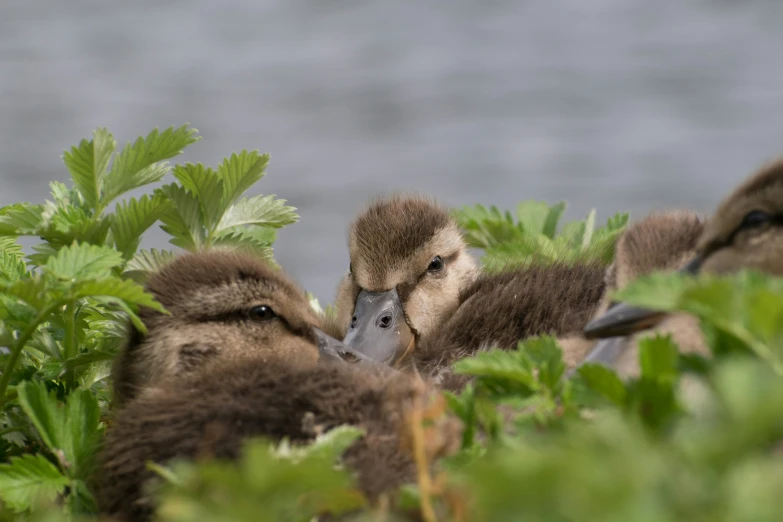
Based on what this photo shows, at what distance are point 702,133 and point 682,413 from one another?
45.1 ft

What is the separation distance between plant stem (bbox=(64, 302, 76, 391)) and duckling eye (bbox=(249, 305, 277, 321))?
57 cm

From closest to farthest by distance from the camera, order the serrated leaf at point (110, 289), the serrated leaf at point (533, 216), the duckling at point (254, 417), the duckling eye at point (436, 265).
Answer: the duckling at point (254, 417)
the serrated leaf at point (110, 289)
the serrated leaf at point (533, 216)
the duckling eye at point (436, 265)

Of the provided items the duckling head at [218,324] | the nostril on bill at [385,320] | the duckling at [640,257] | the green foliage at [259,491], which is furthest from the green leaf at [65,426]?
the nostril on bill at [385,320]

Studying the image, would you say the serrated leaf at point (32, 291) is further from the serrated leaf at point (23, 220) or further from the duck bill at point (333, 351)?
the duck bill at point (333, 351)

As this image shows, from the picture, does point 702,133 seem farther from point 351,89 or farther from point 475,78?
point 351,89

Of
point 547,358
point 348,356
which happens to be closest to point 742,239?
point 547,358

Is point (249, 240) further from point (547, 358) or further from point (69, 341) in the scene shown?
point (547, 358)

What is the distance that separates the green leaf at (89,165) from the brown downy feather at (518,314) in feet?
Answer: 3.65

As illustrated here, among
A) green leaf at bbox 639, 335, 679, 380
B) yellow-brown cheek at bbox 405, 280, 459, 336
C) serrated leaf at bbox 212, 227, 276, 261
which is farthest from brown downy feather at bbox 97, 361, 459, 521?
yellow-brown cheek at bbox 405, 280, 459, 336

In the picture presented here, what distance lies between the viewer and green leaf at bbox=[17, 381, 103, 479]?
263 cm

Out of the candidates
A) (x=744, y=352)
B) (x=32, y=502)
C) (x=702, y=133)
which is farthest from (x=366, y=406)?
(x=702, y=133)

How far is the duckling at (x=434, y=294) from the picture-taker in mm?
3564

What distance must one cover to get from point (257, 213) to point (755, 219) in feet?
5.26

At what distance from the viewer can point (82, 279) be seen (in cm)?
253
